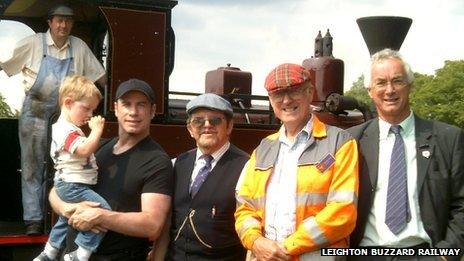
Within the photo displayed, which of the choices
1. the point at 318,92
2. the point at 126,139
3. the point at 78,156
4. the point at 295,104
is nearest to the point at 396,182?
the point at 295,104

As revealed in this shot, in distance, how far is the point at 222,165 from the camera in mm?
3371

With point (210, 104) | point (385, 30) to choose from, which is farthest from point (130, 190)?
point (385, 30)

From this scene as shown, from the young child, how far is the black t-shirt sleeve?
9.9 inches

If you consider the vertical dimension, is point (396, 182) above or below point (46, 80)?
below

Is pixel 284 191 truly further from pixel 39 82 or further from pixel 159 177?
pixel 39 82

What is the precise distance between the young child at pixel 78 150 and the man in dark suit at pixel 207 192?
0.40m

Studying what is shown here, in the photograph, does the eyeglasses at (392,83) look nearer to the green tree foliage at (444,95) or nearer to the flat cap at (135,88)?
the flat cap at (135,88)

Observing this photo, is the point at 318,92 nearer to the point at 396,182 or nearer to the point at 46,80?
the point at 46,80

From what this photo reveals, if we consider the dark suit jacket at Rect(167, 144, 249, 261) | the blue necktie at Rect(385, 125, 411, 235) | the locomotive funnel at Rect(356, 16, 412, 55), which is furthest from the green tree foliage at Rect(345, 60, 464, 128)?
the blue necktie at Rect(385, 125, 411, 235)

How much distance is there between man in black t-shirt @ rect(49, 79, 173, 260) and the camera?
10.3 ft

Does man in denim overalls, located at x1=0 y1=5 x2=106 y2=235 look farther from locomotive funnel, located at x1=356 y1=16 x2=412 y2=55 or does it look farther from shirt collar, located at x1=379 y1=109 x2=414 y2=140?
locomotive funnel, located at x1=356 y1=16 x2=412 y2=55

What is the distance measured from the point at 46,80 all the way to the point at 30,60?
0.20 m

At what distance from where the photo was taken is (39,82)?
15.8 ft

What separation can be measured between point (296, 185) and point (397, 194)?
46cm
